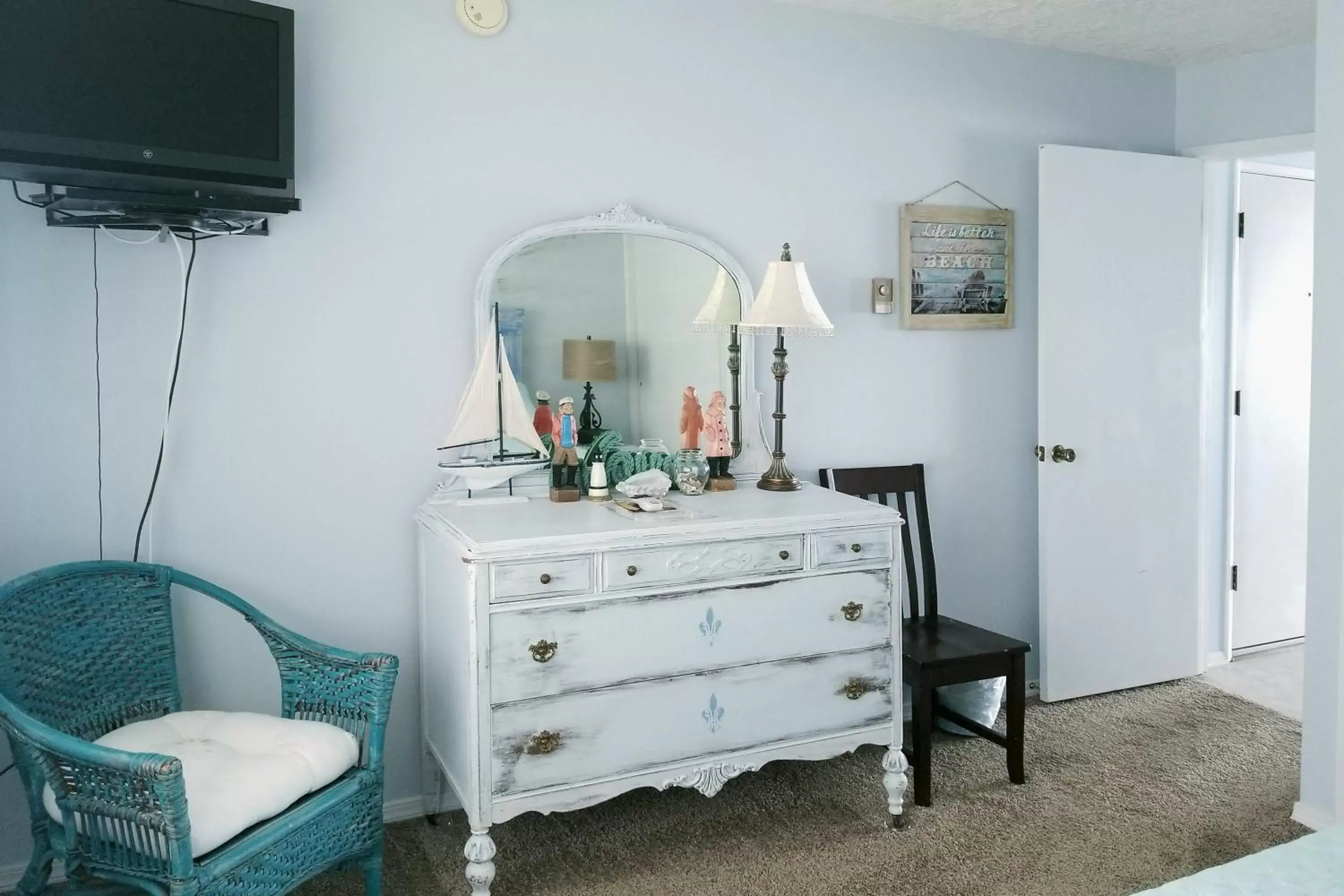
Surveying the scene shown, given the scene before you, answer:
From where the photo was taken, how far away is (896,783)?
9.08 ft

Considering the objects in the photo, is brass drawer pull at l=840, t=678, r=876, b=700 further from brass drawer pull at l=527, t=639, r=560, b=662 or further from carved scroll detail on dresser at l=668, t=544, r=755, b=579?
brass drawer pull at l=527, t=639, r=560, b=662

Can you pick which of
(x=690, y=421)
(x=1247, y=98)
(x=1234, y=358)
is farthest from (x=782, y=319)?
(x=1234, y=358)

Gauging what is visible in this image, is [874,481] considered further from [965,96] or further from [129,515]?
[129,515]

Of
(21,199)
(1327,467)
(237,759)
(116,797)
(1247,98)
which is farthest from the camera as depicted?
(1247,98)

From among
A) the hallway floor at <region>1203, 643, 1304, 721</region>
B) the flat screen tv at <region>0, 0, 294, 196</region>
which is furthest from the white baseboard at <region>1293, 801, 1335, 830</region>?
the flat screen tv at <region>0, 0, 294, 196</region>

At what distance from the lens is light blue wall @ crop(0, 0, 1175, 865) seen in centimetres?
247

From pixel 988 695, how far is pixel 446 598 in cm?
187

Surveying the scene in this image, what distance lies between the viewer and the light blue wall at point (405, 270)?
2467 millimetres

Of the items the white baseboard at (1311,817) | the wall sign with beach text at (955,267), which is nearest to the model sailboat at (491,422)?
the wall sign with beach text at (955,267)

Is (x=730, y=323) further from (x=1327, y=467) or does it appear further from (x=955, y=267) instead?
(x=1327, y=467)

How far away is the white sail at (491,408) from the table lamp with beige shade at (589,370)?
203 mm

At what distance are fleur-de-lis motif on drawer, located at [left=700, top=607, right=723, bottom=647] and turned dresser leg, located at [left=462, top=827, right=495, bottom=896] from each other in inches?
26.6

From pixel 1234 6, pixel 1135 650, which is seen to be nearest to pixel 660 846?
pixel 1135 650

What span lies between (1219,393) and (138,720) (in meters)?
3.96
